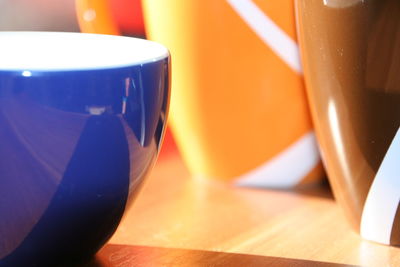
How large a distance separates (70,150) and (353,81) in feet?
0.57

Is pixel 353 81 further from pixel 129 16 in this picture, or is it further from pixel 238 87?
pixel 129 16

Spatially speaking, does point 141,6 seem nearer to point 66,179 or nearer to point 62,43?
point 62,43

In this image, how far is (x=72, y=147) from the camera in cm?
36

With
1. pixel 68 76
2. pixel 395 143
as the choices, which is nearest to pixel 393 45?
pixel 395 143

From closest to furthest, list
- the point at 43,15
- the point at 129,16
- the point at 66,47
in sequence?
the point at 66,47 → the point at 129,16 → the point at 43,15

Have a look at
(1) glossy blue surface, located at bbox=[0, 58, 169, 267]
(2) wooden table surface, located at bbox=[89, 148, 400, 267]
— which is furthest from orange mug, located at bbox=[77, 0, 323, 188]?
(1) glossy blue surface, located at bbox=[0, 58, 169, 267]

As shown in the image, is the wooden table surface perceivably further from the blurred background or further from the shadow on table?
the blurred background

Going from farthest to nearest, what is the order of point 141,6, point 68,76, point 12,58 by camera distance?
point 141,6 → point 12,58 → point 68,76

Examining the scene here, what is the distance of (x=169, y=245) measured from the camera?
18.6 inches

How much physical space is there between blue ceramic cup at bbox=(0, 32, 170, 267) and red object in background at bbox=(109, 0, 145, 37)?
7.2 inches

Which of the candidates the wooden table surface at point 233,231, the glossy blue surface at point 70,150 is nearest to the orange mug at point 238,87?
the wooden table surface at point 233,231

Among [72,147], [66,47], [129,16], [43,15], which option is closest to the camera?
[72,147]

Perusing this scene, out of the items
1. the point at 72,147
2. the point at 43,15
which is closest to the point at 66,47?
the point at 72,147

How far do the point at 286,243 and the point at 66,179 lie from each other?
169 millimetres
